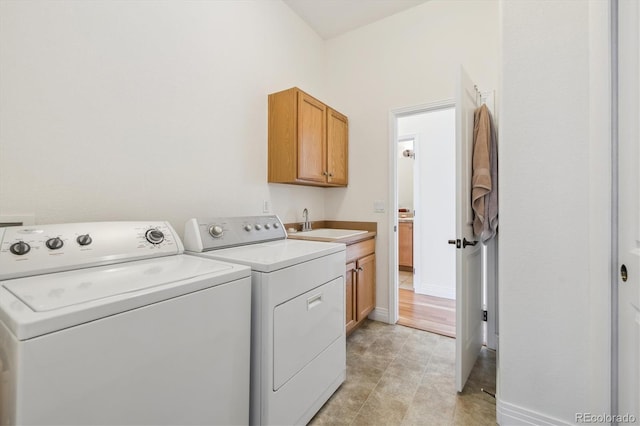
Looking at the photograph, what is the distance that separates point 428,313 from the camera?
2.97 m

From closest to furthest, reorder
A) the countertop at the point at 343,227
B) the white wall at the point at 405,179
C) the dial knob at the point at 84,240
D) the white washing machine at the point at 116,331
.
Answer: the white washing machine at the point at 116,331
the dial knob at the point at 84,240
the countertop at the point at 343,227
the white wall at the point at 405,179

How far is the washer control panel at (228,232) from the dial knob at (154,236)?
17 centimetres

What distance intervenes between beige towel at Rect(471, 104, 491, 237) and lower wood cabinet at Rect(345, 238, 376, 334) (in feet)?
3.07

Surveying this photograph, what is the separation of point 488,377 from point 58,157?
9.02ft

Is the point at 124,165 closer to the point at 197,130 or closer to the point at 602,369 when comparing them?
the point at 197,130

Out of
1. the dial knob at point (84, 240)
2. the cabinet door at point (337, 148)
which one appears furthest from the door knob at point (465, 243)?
the dial knob at point (84, 240)

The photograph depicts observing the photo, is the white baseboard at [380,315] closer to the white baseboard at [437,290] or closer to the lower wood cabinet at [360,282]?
the lower wood cabinet at [360,282]

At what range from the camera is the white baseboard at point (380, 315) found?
274 cm

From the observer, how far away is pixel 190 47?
5.78 ft

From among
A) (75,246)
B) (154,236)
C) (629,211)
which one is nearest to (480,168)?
(629,211)

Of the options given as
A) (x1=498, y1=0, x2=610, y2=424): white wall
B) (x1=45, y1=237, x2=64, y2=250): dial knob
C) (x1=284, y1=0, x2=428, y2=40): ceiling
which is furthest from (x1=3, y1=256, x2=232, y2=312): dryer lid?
(x1=284, y1=0, x2=428, y2=40): ceiling

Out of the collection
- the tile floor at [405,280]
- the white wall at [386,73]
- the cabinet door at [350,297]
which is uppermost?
the white wall at [386,73]

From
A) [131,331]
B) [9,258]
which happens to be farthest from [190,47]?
[131,331]

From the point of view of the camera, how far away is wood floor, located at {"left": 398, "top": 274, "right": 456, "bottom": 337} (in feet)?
8.59
